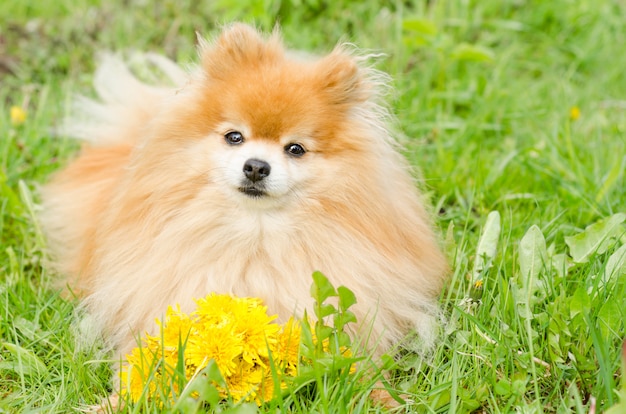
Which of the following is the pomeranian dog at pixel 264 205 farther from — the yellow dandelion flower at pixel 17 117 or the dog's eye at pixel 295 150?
the yellow dandelion flower at pixel 17 117

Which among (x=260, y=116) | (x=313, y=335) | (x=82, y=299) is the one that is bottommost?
(x=82, y=299)

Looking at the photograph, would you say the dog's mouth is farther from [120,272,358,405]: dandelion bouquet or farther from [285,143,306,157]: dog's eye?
[120,272,358,405]: dandelion bouquet

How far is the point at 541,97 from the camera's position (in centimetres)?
469

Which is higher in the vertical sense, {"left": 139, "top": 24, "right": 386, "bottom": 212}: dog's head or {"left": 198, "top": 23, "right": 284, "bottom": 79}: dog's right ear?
{"left": 198, "top": 23, "right": 284, "bottom": 79}: dog's right ear

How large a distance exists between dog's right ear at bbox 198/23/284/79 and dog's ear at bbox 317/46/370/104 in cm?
22

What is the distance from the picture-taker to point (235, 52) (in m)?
2.65

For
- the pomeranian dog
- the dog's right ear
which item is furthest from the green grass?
the dog's right ear

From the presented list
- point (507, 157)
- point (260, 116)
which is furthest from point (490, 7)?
point (260, 116)

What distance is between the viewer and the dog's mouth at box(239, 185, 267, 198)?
2.49 meters

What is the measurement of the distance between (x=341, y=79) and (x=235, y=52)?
39 centimetres

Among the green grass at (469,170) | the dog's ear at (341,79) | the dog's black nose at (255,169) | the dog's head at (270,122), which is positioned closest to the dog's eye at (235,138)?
the dog's head at (270,122)

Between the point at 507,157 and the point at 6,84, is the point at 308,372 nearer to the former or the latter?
the point at 507,157

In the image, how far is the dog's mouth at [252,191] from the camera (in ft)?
8.17

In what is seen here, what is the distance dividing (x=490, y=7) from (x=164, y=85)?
2363 millimetres
